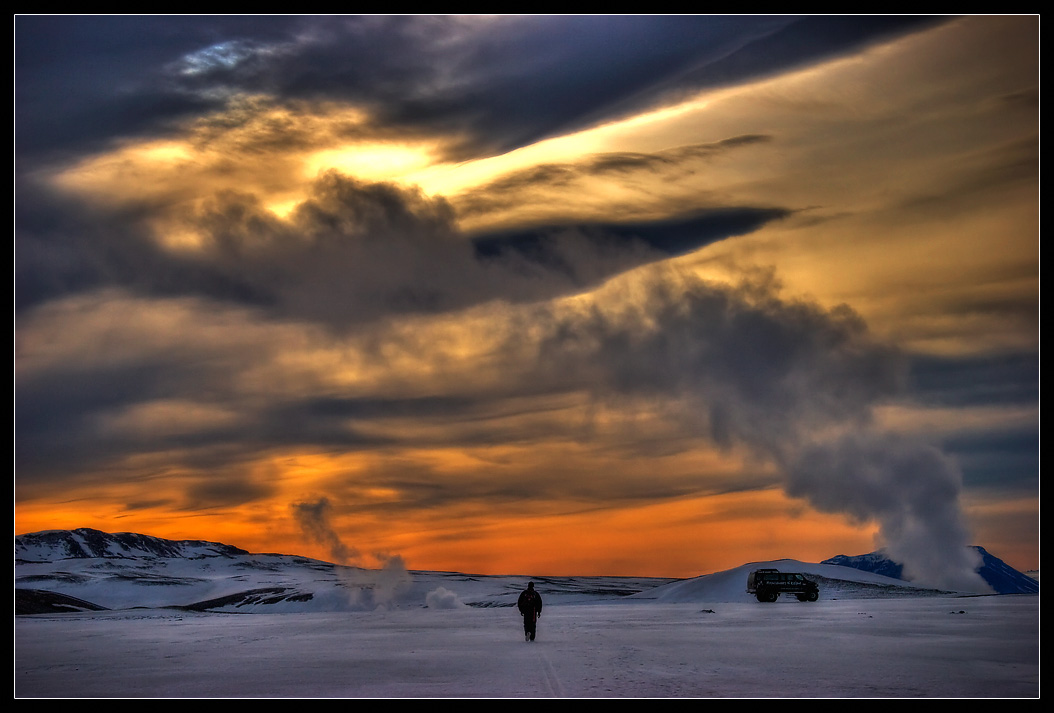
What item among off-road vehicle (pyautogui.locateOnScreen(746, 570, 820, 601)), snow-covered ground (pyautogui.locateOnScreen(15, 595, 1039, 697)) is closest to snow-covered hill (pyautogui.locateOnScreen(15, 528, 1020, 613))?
off-road vehicle (pyautogui.locateOnScreen(746, 570, 820, 601))

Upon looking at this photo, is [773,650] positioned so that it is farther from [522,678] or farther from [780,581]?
[780,581]

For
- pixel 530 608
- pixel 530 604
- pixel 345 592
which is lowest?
pixel 345 592

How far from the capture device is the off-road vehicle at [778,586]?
2579 inches

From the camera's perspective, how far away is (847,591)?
93.7 meters

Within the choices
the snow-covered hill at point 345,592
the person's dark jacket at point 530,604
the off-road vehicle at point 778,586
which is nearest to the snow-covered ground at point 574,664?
the person's dark jacket at point 530,604

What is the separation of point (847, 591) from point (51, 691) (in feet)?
278

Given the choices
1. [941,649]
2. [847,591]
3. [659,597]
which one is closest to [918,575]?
[847,591]

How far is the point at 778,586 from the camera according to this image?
65.9m

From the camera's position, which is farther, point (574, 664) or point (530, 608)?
point (530, 608)

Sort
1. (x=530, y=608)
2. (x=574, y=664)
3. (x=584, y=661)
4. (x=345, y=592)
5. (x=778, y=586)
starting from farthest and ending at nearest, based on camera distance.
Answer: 1. (x=345, y=592)
2. (x=778, y=586)
3. (x=530, y=608)
4. (x=584, y=661)
5. (x=574, y=664)

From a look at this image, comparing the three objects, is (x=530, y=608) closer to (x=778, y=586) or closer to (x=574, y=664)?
(x=574, y=664)

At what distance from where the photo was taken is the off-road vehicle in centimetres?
6550

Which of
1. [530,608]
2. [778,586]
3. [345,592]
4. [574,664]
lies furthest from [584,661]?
[345,592]
